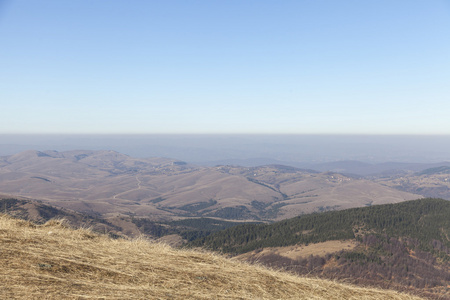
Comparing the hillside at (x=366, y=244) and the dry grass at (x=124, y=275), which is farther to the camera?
the hillside at (x=366, y=244)

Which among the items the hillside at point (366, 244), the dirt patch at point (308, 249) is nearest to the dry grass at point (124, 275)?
the hillside at point (366, 244)

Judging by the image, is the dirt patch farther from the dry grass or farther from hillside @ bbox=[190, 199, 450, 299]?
the dry grass

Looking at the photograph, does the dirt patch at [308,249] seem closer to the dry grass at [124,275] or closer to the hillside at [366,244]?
the hillside at [366,244]

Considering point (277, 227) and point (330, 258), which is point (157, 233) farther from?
point (330, 258)

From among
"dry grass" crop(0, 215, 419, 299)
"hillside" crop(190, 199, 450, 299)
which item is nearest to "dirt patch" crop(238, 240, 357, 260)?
"hillside" crop(190, 199, 450, 299)

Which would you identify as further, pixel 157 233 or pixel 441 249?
pixel 157 233

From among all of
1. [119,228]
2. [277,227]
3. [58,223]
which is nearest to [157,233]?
[119,228]
